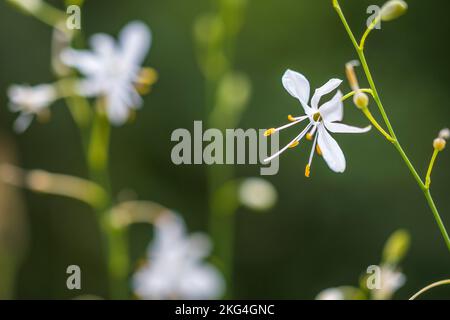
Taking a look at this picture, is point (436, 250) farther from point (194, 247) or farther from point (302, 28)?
point (194, 247)

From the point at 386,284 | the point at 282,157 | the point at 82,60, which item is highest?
the point at 282,157

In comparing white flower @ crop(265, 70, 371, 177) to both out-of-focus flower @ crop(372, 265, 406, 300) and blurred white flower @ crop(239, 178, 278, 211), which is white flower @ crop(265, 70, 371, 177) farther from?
blurred white flower @ crop(239, 178, 278, 211)

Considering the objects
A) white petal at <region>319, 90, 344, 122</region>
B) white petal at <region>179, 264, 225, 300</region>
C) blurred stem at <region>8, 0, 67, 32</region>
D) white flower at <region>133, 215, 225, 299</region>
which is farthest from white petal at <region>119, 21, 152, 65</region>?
white petal at <region>319, 90, 344, 122</region>

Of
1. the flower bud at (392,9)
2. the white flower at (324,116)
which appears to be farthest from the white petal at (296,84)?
the flower bud at (392,9)

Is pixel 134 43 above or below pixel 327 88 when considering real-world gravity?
above

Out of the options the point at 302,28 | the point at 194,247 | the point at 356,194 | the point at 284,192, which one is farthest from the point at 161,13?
the point at 194,247

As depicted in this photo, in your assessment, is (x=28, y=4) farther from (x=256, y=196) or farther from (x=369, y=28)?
(x=369, y=28)

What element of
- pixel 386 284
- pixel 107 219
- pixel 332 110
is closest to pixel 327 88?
pixel 332 110
